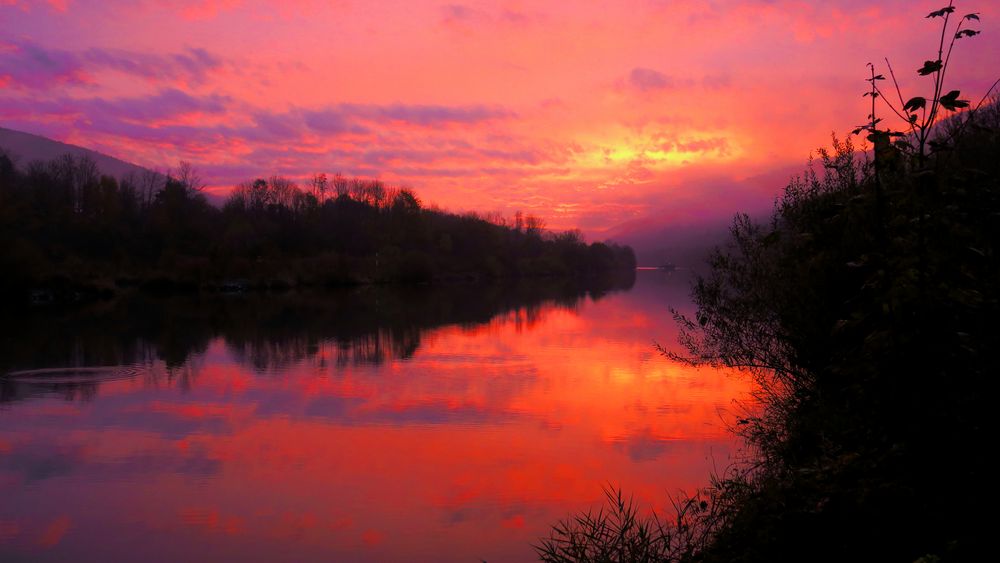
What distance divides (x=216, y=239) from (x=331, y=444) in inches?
2450

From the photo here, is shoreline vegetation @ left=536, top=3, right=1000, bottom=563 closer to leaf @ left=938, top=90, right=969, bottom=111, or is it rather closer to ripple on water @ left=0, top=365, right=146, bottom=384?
leaf @ left=938, top=90, right=969, bottom=111

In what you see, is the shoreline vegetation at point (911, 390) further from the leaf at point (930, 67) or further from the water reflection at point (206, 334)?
the water reflection at point (206, 334)

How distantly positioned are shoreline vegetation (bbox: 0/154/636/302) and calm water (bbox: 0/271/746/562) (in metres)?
28.8

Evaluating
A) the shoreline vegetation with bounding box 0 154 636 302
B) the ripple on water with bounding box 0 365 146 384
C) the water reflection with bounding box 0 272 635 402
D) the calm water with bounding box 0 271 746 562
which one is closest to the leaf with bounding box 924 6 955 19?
the calm water with bounding box 0 271 746 562

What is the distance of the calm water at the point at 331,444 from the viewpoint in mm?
7309

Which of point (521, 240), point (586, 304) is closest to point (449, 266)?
point (521, 240)

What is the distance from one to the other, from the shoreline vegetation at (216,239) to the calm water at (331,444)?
28.8 metres

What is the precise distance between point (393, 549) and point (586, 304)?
3583 centimetres

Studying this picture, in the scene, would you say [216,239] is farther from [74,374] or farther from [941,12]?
[941,12]

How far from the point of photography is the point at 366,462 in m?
9.62

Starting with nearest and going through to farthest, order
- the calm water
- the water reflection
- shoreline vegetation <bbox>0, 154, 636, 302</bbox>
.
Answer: the calm water, the water reflection, shoreline vegetation <bbox>0, 154, 636, 302</bbox>

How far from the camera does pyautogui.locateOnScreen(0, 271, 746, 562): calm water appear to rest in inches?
288

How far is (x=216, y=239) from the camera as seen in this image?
67.6 metres

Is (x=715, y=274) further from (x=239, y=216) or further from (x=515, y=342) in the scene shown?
(x=239, y=216)
